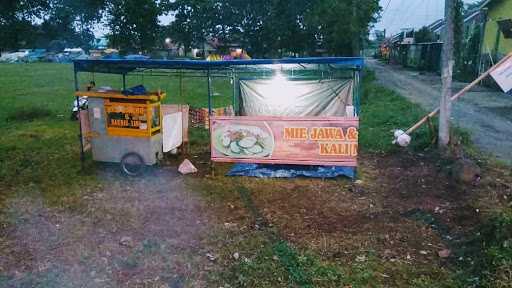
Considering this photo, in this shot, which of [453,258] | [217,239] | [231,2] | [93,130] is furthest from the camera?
[231,2]

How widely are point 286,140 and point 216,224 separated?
8.87 feet

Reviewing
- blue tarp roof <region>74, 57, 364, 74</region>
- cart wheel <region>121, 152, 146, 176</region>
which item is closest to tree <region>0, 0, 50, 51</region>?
blue tarp roof <region>74, 57, 364, 74</region>

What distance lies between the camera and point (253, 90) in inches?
474

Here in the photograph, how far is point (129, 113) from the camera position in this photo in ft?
27.6

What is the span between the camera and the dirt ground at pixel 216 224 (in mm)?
4781

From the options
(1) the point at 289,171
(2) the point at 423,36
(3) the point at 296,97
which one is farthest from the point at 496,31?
(2) the point at 423,36

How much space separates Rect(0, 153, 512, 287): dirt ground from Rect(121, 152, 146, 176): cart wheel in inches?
11.8

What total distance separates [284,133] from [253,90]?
417 centimetres

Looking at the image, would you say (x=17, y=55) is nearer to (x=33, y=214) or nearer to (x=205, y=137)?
(x=205, y=137)

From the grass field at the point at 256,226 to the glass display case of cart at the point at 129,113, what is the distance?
0.96 metres

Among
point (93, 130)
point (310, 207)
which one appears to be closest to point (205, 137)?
point (93, 130)

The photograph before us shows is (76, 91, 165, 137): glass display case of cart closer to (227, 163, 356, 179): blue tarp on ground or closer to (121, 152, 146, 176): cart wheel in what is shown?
(121, 152, 146, 176): cart wheel

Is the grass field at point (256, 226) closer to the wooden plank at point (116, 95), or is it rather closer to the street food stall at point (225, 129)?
the street food stall at point (225, 129)

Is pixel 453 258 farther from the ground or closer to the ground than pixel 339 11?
closer to the ground
